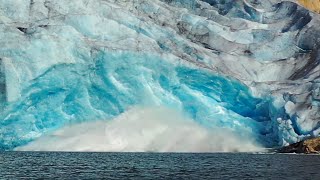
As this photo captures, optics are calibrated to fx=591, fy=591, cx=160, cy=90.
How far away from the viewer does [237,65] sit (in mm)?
47594

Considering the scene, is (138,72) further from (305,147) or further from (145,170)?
(145,170)

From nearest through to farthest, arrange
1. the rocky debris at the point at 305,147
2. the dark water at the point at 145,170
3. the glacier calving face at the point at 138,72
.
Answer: the dark water at the point at 145,170 → the glacier calving face at the point at 138,72 → the rocky debris at the point at 305,147

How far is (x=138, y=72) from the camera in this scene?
41.3m

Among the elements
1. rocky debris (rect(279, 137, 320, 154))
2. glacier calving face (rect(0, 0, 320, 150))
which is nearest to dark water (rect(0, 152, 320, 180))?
glacier calving face (rect(0, 0, 320, 150))

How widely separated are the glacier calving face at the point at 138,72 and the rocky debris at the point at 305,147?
495mm

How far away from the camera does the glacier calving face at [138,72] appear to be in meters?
38.8

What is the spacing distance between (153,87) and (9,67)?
10066 mm

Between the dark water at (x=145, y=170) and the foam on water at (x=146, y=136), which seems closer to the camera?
the dark water at (x=145, y=170)

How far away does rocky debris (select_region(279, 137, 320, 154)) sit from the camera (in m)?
41.7

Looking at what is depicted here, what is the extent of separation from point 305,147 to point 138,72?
12.9 meters

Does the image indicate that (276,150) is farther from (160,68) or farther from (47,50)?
(47,50)

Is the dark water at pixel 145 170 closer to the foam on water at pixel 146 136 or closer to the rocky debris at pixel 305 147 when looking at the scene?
the foam on water at pixel 146 136

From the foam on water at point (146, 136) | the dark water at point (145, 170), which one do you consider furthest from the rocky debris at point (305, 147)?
the dark water at point (145, 170)

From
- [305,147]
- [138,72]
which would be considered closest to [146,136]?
[138,72]
